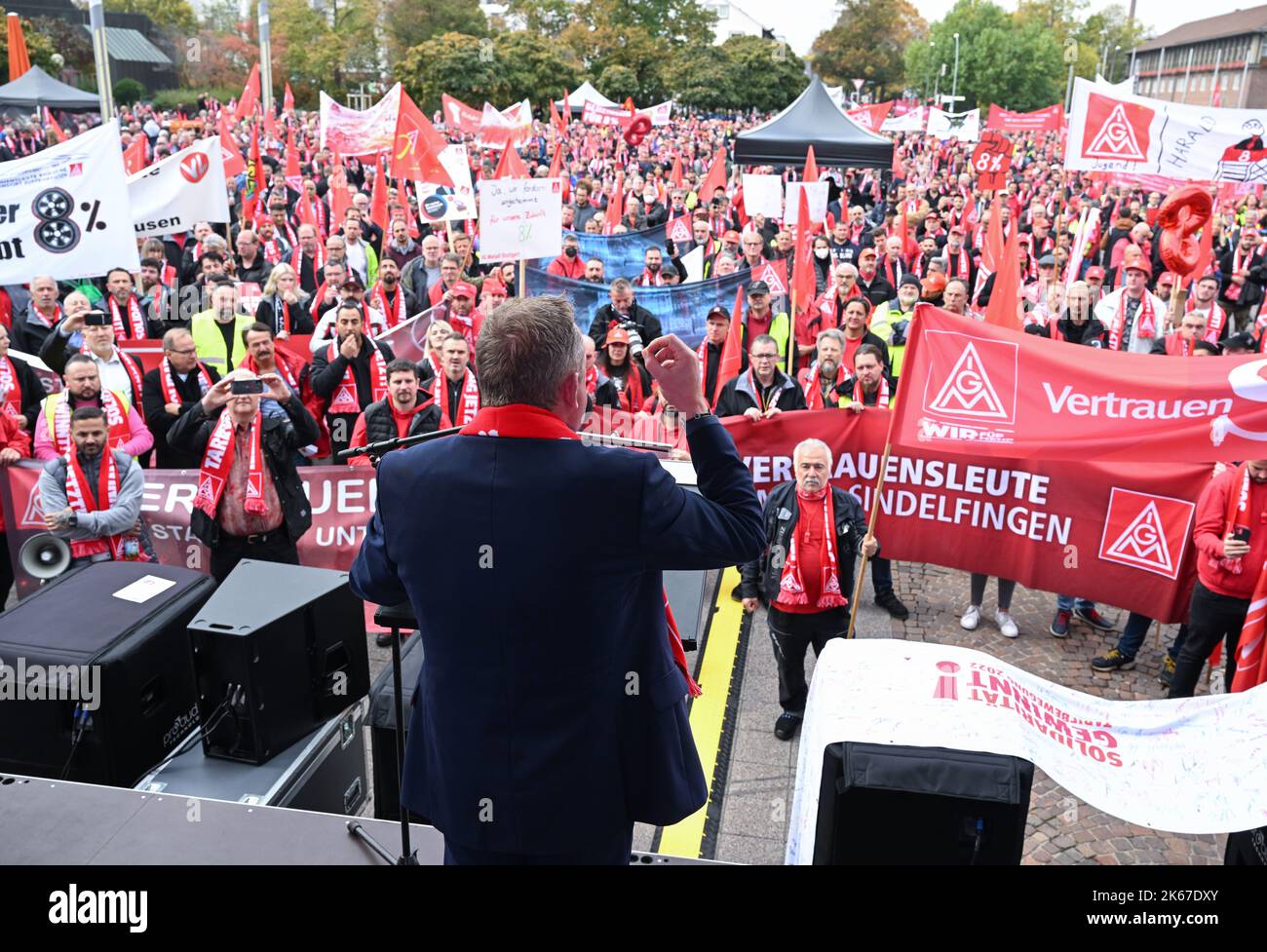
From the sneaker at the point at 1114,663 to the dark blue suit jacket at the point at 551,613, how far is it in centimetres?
485

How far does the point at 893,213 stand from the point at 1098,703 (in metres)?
18.2

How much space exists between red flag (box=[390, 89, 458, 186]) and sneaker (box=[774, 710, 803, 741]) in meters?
10.5

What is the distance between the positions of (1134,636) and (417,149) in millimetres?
11442

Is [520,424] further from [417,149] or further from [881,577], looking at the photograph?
[417,149]

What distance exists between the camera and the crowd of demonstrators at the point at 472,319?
6754 mm

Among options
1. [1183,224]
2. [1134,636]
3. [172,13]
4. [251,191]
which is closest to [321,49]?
[172,13]

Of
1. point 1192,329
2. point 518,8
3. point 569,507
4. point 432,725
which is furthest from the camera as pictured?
point 518,8

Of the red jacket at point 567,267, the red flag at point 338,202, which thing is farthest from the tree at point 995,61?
the red jacket at point 567,267

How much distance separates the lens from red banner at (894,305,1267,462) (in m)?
4.86

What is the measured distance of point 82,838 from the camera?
3008 mm

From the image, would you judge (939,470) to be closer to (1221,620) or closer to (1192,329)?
(1221,620)

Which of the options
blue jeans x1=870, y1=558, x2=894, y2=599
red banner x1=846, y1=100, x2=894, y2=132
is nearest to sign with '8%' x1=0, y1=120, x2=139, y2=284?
blue jeans x1=870, y1=558, x2=894, y2=599

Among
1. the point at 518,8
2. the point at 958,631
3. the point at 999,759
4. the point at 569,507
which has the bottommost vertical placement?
the point at 958,631

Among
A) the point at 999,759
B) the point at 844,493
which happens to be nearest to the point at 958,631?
the point at 844,493
